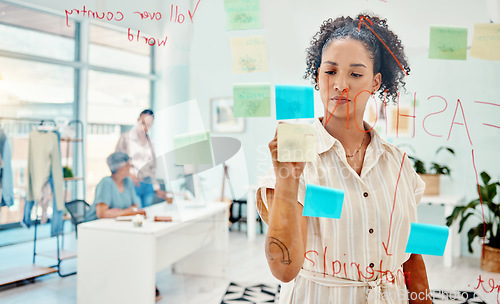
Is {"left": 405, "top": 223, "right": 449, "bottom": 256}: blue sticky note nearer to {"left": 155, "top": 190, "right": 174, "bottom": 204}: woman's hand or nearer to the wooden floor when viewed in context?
the wooden floor

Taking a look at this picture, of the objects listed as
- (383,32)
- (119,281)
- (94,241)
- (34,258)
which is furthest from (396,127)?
(34,258)

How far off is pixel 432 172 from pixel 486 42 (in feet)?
1.24

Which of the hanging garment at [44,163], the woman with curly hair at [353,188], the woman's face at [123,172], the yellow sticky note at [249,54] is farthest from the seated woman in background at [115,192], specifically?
the hanging garment at [44,163]

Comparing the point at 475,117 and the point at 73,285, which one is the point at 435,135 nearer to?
the point at 475,117

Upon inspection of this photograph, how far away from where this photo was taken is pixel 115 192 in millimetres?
1345

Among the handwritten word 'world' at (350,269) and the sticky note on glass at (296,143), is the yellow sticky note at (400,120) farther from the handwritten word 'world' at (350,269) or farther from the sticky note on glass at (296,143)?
the handwritten word 'world' at (350,269)

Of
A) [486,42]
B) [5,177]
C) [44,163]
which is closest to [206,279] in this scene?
[486,42]

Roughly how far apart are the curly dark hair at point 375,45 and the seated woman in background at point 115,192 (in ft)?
2.06

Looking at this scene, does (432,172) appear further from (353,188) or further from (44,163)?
(44,163)

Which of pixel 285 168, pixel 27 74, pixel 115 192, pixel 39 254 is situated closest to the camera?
pixel 285 168

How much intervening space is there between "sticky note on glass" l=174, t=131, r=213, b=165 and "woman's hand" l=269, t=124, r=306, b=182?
31 cm

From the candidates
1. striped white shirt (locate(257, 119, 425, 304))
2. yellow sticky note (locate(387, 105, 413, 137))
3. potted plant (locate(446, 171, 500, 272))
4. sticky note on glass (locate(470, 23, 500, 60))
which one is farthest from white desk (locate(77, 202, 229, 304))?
sticky note on glass (locate(470, 23, 500, 60))

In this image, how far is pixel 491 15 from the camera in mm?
906

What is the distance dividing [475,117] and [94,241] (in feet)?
5.24
